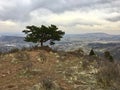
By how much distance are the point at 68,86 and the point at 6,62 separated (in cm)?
995

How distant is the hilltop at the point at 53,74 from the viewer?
1817 cm

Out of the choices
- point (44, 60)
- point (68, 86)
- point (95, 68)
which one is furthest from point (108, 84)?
point (44, 60)

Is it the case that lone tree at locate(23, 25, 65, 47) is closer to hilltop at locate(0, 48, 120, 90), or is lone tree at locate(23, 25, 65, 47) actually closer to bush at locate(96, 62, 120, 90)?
hilltop at locate(0, 48, 120, 90)

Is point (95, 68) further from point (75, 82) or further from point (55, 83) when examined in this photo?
point (55, 83)

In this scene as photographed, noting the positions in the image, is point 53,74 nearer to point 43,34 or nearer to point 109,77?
point 109,77

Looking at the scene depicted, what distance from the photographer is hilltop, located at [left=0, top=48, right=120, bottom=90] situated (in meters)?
18.2

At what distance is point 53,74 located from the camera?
70.4 ft

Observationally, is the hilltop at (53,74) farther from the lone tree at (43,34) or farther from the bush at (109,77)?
the lone tree at (43,34)

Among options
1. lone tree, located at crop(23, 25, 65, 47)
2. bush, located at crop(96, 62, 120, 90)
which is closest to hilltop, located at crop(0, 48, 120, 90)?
bush, located at crop(96, 62, 120, 90)

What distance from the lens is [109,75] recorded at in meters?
20.6

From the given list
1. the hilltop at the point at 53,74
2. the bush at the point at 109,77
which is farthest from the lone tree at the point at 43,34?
the bush at the point at 109,77

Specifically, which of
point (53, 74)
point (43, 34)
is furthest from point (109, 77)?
point (43, 34)

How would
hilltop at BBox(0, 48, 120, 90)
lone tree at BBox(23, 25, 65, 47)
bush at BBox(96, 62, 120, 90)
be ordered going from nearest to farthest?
hilltop at BBox(0, 48, 120, 90) → bush at BBox(96, 62, 120, 90) → lone tree at BBox(23, 25, 65, 47)

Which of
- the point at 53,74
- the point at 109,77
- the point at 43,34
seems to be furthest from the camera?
the point at 43,34
